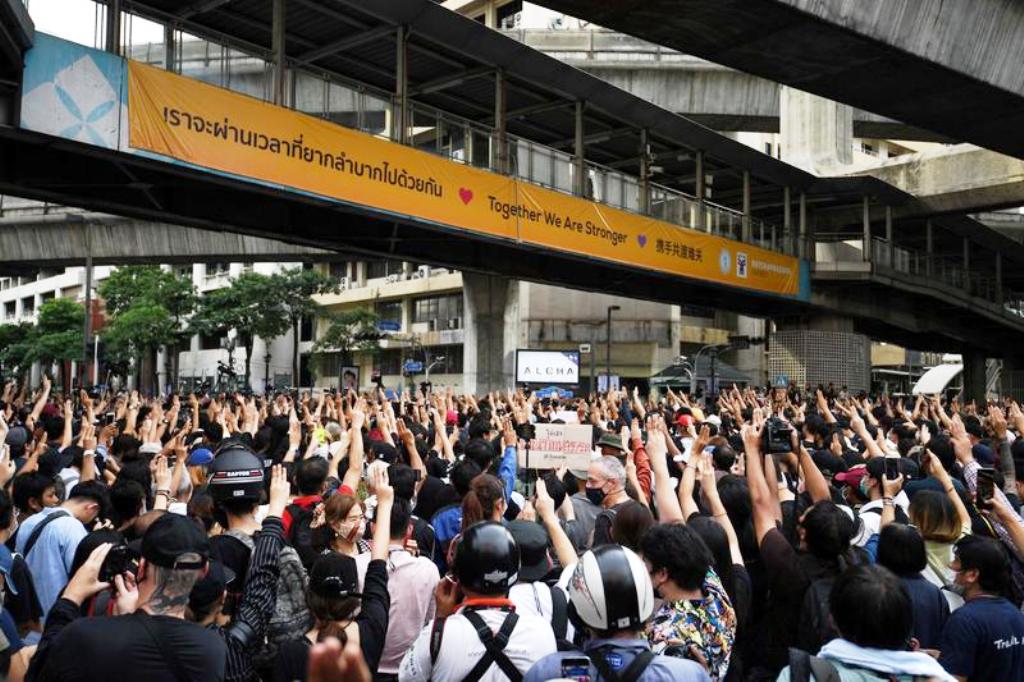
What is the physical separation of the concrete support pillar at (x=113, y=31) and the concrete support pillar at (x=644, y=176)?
1500 centimetres

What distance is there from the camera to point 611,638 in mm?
2939

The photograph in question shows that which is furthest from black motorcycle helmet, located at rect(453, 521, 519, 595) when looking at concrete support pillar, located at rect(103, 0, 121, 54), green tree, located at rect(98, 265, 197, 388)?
green tree, located at rect(98, 265, 197, 388)

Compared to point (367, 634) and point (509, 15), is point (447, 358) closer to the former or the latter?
point (509, 15)

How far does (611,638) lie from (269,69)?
1717 centimetres

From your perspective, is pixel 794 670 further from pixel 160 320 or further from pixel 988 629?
pixel 160 320

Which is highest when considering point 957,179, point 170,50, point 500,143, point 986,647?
point 957,179

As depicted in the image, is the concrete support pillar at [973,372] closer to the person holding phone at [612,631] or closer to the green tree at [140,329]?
the green tree at [140,329]

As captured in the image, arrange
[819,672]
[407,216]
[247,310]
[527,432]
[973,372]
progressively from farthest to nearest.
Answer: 1. [247,310]
2. [973,372]
3. [407,216]
4. [527,432]
5. [819,672]

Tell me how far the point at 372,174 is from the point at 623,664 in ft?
49.7

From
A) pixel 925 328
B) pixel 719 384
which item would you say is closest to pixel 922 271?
pixel 925 328

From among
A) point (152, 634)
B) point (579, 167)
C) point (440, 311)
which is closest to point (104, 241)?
point (579, 167)

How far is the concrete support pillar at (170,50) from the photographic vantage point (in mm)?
15797

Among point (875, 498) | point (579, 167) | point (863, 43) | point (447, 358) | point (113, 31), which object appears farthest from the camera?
point (447, 358)

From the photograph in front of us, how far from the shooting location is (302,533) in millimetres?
5254
